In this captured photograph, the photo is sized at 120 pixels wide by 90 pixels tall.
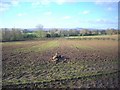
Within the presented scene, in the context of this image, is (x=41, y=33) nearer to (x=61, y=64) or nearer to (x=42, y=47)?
(x=42, y=47)

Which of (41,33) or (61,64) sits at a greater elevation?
(41,33)

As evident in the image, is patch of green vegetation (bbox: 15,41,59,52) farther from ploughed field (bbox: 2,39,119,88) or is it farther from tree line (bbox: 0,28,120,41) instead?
tree line (bbox: 0,28,120,41)

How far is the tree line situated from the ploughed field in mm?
172

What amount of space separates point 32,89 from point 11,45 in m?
1.82

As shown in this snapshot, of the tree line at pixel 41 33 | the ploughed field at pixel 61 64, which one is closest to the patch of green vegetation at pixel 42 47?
the ploughed field at pixel 61 64

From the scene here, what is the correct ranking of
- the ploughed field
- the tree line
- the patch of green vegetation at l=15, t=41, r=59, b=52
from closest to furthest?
1. the ploughed field
2. the tree line
3. the patch of green vegetation at l=15, t=41, r=59, b=52

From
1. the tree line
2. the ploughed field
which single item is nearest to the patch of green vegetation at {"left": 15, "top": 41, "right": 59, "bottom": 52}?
the ploughed field

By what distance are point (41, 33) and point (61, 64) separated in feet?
3.37

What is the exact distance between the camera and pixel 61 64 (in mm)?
5352

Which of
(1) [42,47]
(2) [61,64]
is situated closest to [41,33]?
(1) [42,47]

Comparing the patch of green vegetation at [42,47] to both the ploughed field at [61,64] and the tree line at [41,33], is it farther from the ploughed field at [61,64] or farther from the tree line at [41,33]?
the tree line at [41,33]

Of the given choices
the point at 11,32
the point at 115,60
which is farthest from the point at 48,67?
the point at 115,60

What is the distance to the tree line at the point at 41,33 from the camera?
17.3 ft

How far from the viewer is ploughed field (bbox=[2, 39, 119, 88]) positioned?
14.6ft
